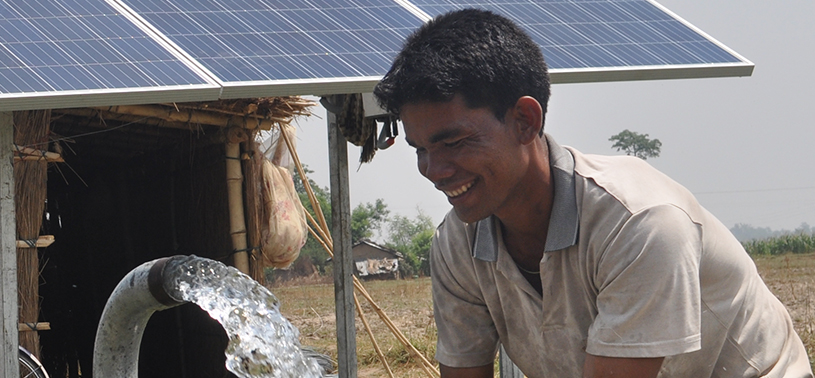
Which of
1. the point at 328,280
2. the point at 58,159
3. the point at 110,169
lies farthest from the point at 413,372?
the point at 328,280

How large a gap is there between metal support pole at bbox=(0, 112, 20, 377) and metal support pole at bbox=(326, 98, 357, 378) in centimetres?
161

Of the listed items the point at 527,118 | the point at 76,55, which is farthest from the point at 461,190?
the point at 76,55

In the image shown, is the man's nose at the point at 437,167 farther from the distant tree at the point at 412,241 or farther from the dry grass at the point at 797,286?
the distant tree at the point at 412,241

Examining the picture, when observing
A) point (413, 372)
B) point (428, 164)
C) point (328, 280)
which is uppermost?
point (428, 164)

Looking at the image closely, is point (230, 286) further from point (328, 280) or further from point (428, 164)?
point (328, 280)

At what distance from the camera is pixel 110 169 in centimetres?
771

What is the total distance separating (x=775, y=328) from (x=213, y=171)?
15.9ft

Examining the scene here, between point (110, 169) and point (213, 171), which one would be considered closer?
point (213, 171)

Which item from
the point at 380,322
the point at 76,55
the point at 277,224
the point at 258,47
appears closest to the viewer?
the point at 76,55

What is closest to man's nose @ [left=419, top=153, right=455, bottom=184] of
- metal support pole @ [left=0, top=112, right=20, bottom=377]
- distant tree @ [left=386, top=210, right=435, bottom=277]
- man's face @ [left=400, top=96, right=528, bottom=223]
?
man's face @ [left=400, top=96, right=528, bottom=223]

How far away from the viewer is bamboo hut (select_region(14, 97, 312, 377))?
4.90 metres

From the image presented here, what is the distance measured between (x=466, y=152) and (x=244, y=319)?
3.18 feet

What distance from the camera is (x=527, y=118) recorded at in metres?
1.91

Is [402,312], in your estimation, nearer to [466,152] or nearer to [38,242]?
[38,242]
